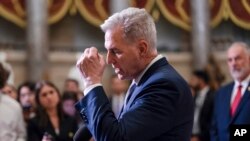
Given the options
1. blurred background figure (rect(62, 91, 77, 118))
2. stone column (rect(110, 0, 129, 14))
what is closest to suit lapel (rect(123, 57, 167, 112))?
blurred background figure (rect(62, 91, 77, 118))

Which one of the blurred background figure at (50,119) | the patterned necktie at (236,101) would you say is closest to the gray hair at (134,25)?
the patterned necktie at (236,101)

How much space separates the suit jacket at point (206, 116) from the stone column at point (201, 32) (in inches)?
85.7

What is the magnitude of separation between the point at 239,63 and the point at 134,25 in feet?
7.28

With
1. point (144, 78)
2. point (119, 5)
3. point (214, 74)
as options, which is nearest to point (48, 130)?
point (144, 78)

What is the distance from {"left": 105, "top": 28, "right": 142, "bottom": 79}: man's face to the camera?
174 centimetres

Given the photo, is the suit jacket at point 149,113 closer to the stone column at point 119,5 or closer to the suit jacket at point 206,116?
the suit jacket at point 206,116

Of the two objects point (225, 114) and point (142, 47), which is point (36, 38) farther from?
point (142, 47)

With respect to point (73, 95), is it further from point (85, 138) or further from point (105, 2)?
point (85, 138)

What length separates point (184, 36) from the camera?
7379 mm

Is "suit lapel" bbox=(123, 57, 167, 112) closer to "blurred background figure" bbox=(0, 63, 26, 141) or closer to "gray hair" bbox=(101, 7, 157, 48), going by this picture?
"gray hair" bbox=(101, 7, 157, 48)

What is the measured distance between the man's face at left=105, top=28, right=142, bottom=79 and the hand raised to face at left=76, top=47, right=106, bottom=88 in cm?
3

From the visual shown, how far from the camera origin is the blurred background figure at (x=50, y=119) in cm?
383

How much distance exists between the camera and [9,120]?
360 cm

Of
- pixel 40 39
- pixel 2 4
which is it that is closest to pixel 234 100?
pixel 40 39
